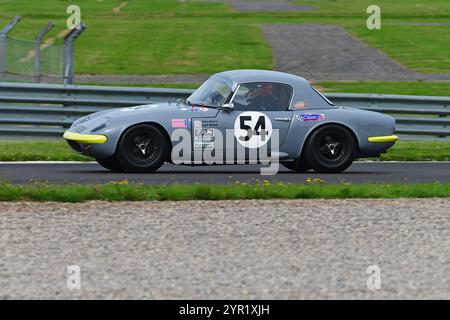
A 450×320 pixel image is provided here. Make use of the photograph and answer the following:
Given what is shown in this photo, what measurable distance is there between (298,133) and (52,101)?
535 centimetres

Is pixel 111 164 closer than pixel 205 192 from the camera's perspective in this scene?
No

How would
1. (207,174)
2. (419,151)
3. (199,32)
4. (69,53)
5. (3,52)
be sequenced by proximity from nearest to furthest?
(207,174) → (419,151) → (69,53) → (3,52) → (199,32)

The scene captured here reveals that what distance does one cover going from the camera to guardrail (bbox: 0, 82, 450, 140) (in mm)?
16875

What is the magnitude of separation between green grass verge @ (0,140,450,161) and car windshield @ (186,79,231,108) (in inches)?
96.4

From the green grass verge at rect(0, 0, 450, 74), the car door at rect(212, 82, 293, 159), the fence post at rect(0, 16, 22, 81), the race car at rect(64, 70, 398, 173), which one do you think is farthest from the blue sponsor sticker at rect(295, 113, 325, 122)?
the green grass verge at rect(0, 0, 450, 74)

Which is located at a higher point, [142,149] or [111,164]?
[142,149]

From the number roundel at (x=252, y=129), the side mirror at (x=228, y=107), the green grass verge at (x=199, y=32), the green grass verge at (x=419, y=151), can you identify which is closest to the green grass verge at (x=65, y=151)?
the green grass verge at (x=419, y=151)

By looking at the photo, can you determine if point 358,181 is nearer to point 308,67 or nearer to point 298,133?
point 298,133

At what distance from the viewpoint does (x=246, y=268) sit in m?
7.88

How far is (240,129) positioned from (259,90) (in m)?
0.62

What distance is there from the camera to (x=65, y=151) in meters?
16.0

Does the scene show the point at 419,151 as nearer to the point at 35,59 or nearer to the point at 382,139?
the point at 382,139

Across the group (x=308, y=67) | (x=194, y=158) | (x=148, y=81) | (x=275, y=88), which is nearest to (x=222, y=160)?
(x=194, y=158)

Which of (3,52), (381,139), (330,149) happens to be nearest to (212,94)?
(330,149)
